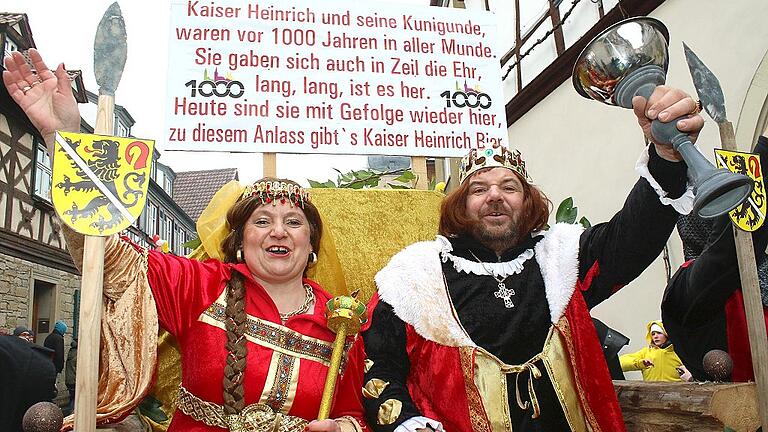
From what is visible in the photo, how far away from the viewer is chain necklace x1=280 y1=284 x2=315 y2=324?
2.20m

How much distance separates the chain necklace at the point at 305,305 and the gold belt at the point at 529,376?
0.72m

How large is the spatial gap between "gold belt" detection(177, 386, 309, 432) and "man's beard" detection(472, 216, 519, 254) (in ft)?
2.90

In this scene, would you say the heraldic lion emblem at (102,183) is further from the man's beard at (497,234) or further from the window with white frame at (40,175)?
the window with white frame at (40,175)

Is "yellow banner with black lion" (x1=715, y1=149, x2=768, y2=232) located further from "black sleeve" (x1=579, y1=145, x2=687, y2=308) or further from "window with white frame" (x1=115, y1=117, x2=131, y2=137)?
"window with white frame" (x1=115, y1=117, x2=131, y2=137)

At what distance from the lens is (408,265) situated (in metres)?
2.25

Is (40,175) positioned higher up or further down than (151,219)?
further down

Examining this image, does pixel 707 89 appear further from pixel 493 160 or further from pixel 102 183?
pixel 102 183

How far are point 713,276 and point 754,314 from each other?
0.88ft

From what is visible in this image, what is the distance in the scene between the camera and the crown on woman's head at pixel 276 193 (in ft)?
7.54

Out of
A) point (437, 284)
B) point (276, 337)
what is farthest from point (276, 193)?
point (437, 284)

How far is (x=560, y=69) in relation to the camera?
24.1 feet

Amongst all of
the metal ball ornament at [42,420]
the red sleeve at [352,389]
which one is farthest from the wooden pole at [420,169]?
the metal ball ornament at [42,420]

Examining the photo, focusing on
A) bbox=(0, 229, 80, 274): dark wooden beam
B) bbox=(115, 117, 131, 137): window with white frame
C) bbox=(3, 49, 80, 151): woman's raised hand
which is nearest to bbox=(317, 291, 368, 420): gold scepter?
bbox=(3, 49, 80, 151): woman's raised hand

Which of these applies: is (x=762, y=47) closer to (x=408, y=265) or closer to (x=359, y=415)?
(x=408, y=265)
